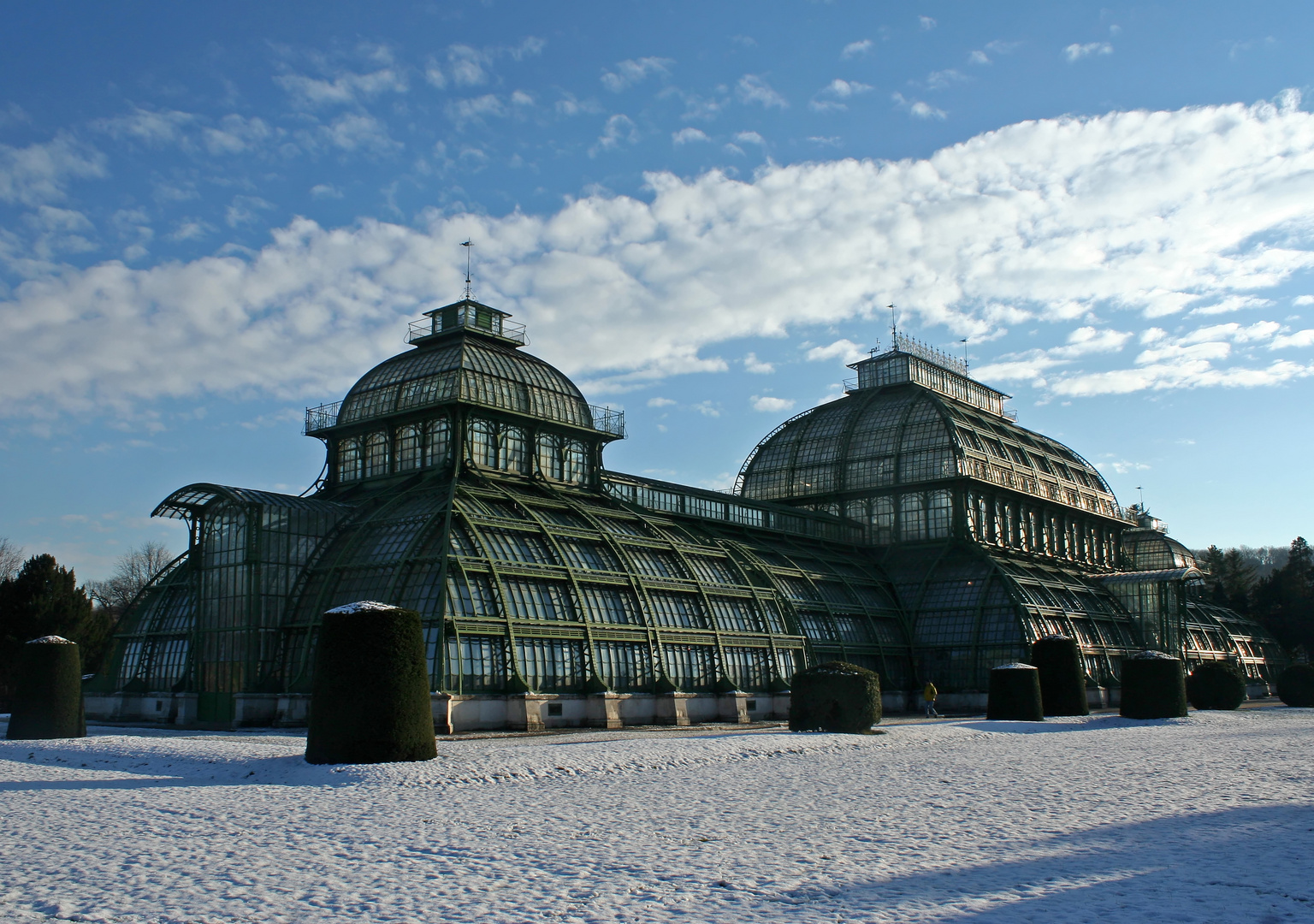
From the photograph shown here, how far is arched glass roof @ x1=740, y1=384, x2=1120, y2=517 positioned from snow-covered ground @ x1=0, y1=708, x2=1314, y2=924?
4552cm

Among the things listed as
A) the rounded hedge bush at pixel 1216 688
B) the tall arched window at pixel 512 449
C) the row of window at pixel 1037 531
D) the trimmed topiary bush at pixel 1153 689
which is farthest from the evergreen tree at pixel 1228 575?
the tall arched window at pixel 512 449

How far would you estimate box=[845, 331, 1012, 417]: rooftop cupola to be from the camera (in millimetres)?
82688

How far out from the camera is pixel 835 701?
40.1 m

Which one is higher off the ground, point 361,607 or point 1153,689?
point 361,607

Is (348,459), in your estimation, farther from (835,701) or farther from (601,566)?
(835,701)

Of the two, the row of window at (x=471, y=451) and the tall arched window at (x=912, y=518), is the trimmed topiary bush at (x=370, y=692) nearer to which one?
the row of window at (x=471, y=451)

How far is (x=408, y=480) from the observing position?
5412cm

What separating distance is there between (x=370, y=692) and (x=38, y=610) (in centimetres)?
4839

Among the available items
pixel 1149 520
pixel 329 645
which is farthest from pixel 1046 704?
pixel 1149 520

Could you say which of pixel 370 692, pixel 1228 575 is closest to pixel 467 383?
pixel 370 692

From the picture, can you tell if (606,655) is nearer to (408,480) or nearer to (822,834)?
(408,480)

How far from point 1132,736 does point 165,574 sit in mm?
45699

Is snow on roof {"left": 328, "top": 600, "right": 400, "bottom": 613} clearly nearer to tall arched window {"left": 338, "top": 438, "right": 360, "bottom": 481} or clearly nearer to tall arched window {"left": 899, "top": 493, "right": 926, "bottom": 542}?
tall arched window {"left": 338, "top": 438, "right": 360, "bottom": 481}

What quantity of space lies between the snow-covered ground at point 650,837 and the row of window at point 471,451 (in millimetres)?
24408
